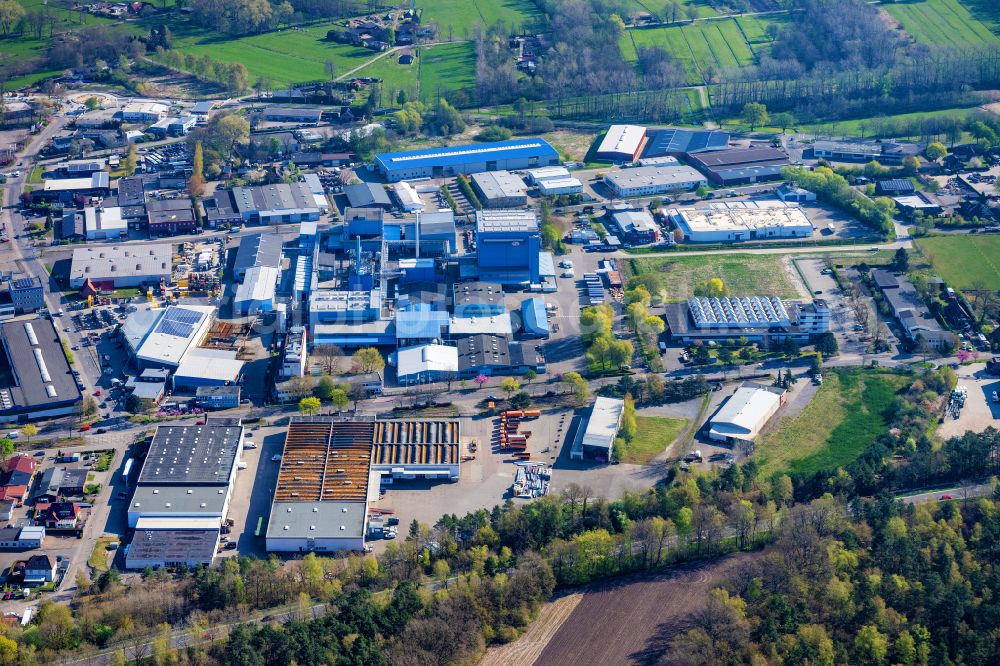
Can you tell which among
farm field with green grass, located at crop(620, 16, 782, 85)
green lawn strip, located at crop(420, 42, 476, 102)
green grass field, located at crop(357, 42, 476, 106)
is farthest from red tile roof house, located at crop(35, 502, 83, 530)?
farm field with green grass, located at crop(620, 16, 782, 85)

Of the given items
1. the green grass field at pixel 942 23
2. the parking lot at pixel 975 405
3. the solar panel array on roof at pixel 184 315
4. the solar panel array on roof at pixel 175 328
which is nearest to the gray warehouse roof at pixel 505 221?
the solar panel array on roof at pixel 184 315

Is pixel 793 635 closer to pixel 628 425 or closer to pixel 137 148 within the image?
pixel 628 425

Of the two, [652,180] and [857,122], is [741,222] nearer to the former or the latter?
[652,180]

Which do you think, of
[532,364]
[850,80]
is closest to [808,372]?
[532,364]

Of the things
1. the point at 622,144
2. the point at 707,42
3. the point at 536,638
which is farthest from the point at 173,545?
the point at 707,42

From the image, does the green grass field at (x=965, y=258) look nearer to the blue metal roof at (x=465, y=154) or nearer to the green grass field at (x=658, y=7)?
the blue metal roof at (x=465, y=154)

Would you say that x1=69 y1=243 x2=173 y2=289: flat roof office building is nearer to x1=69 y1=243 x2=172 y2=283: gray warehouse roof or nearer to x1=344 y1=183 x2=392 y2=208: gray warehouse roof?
x1=69 y1=243 x2=172 y2=283: gray warehouse roof
